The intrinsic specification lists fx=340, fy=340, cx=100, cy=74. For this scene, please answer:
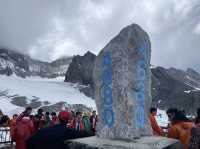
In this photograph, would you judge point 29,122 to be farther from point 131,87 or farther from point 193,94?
point 193,94

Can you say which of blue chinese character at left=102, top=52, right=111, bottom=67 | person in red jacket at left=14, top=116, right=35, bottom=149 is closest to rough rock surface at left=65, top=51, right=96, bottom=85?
person in red jacket at left=14, top=116, right=35, bottom=149

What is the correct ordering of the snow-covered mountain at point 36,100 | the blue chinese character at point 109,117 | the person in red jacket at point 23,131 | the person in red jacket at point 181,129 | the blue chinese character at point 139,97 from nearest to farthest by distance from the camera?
the person in red jacket at point 181,129 → the blue chinese character at point 109,117 → the blue chinese character at point 139,97 → the person in red jacket at point 23,131 → the snow-covered mountain at point 36,100

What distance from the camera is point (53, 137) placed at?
5117 millimetres

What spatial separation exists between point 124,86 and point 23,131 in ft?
11.3

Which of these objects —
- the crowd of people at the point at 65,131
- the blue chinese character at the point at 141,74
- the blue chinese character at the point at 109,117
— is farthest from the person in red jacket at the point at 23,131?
the blue chinese character at the point at 141,74

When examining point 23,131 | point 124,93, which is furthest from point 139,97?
point 23,131

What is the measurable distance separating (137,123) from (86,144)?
136cm

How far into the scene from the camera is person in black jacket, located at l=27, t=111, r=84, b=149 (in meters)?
5.12

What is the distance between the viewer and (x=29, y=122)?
28.6 ft

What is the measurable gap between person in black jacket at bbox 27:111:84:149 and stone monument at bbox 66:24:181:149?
543mm

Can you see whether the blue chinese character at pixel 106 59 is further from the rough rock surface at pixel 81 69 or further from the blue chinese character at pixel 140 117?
the rough rock surface at pixel 81 69

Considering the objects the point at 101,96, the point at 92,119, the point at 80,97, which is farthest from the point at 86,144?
the point at 80,97

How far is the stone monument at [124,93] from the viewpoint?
245 inches

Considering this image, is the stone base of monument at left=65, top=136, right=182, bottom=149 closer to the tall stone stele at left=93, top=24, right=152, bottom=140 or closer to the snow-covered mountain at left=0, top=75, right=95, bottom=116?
the tall stone stele at left=93, top=24, right=152, bottom=140
